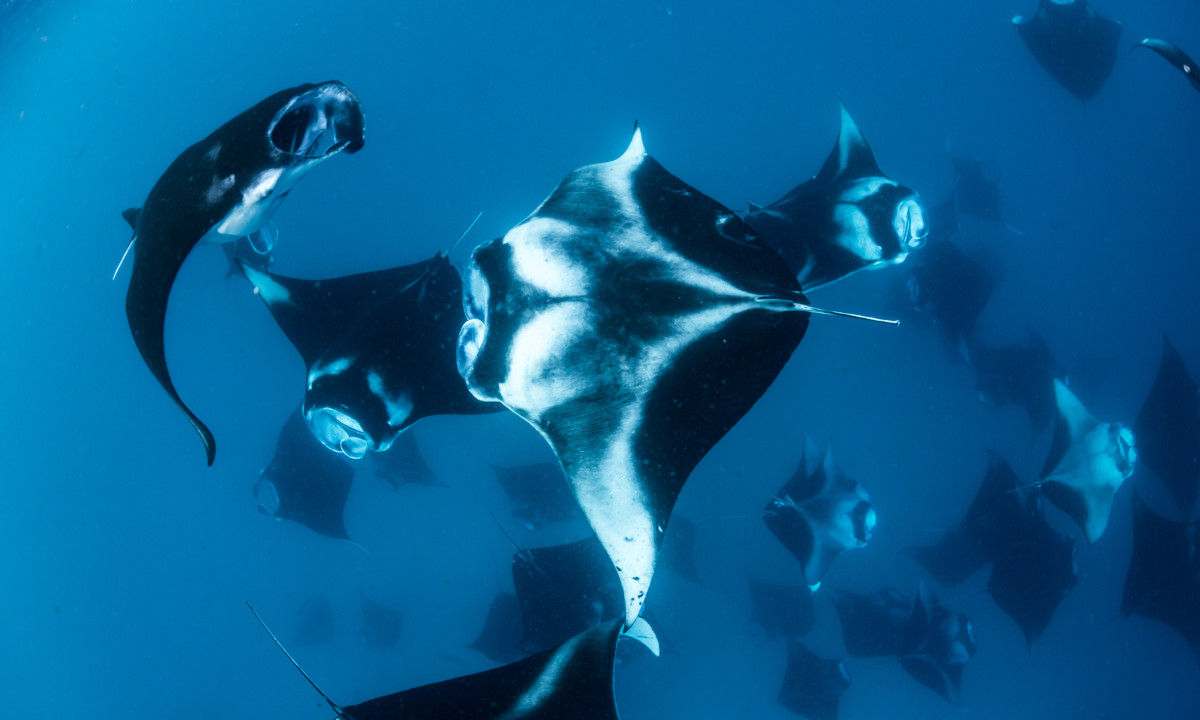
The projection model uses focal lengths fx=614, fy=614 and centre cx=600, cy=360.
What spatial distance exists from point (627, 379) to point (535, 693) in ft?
3.29

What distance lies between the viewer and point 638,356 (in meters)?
1.89

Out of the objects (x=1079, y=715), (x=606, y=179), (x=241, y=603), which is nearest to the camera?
(x=606, y=179)

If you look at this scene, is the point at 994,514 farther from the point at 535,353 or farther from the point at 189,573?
the point at 189,573

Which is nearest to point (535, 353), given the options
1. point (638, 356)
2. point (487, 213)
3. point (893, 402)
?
point (638, 356)

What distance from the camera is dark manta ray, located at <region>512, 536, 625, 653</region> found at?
3762mm

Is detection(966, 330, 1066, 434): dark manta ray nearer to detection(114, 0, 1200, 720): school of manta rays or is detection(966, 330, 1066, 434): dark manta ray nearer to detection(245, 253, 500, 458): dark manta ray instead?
detection(114, 0, 1200, 720): school of manta rays

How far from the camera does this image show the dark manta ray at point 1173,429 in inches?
199

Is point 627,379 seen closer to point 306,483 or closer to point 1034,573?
point 306,483

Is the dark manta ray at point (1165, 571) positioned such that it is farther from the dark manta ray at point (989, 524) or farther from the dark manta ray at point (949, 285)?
the dark manta ray at point (949, 285)

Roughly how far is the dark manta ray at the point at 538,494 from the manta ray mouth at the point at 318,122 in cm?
348

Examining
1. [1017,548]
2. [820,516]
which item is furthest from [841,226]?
[1017,548]

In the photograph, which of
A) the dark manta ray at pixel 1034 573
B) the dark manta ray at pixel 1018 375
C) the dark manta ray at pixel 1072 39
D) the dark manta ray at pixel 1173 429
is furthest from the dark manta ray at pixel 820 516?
the dark manta ray at pixel 1072 39

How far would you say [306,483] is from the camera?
495cm

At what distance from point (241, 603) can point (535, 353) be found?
9789 millimetres
